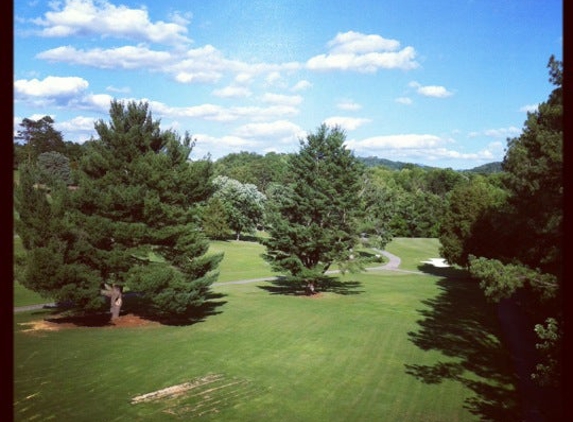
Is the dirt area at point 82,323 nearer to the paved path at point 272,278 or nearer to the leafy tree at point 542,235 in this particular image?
the paved path at point 272,278

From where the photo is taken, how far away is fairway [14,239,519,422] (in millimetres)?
15312

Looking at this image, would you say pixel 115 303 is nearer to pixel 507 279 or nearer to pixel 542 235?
pixel 507 279

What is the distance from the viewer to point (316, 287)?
42938mm

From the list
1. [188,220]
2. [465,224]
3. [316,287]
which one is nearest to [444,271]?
[465,224]

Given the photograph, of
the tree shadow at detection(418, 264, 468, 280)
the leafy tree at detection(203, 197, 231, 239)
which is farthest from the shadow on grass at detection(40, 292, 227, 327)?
the leafy tree at detection(203, 197, 231, 239)

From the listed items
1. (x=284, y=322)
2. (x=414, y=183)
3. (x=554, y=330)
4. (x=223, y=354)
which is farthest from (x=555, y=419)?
(x=414, y=183)

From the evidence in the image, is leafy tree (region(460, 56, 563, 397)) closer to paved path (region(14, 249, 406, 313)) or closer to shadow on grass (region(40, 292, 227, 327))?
shadow on grass (region(40, 292, 227, 327))

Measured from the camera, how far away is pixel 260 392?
1702 centimetres

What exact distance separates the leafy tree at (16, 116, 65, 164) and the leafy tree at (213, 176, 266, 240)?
3616 centimetres

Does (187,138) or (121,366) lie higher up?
(187,138)

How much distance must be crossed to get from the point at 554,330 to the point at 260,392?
10.5 meters

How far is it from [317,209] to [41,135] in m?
75.4

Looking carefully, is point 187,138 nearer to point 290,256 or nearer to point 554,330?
point 290,256

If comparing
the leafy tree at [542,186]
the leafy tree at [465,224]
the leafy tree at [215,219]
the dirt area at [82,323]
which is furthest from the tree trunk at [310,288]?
the leafy tree at [215,219]
